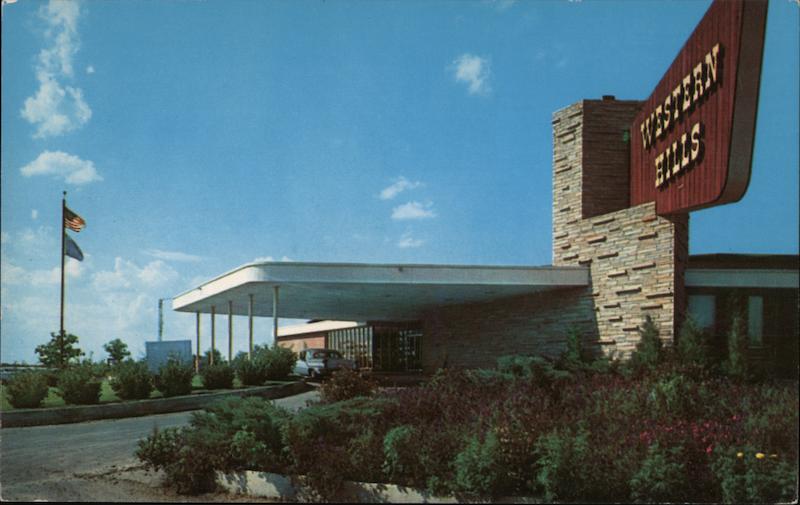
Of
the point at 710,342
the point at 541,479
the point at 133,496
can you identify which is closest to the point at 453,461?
the point at 541,479

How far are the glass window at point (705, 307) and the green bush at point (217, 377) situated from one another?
14.4m

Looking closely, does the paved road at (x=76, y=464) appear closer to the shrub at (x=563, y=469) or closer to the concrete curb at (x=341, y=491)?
the concrete curb at (x=341, y=491)

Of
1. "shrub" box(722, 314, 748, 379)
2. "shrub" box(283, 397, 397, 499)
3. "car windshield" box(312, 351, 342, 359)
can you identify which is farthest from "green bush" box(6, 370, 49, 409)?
"shrub" box(722, 314, 748, 379)

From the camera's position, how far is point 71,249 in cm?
2727

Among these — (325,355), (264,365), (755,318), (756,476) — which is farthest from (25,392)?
(755,318)

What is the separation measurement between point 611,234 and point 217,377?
1295cm

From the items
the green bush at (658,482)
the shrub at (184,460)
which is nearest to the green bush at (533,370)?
the green bush at (658,482)

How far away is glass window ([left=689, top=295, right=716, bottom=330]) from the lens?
20531mm

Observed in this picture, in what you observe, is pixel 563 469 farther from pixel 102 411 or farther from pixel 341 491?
pixel 102 411

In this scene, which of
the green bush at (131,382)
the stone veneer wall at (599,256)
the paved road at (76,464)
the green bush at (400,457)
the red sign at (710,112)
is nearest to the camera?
the green bush at (400,457)

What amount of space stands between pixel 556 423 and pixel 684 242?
11.7 m

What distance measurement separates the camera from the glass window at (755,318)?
67.9 ft

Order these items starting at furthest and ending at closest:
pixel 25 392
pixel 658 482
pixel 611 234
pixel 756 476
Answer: pixel 611 234 → pixel 25 392 → pixel 658 482 → pixel 756 476

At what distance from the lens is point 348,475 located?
28.7ft
